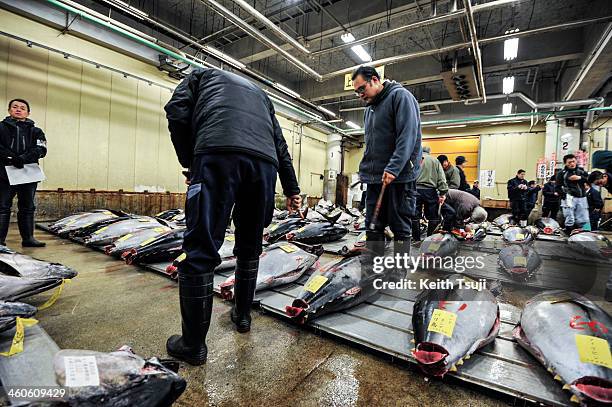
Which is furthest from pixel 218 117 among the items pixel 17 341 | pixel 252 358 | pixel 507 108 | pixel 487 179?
pixel 487 179

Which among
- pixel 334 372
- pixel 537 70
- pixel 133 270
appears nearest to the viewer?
pixel 334 372

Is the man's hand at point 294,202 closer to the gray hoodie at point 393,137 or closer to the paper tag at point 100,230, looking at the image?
the gray hoodie at point 393,137

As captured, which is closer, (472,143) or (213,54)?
(213,54)

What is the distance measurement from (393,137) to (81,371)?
2436 mm

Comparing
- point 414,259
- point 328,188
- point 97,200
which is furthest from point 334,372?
point 328,188

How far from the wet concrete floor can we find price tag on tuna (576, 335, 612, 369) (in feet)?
1.02

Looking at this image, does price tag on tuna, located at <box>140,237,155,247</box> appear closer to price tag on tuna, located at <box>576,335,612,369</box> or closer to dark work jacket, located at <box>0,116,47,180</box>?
dark work jacket, located at <box>0,116,47,180</box>

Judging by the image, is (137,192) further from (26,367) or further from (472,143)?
(472,143)

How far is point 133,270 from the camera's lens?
9.30ft

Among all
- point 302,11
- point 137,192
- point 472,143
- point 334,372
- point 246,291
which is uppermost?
point 302,11

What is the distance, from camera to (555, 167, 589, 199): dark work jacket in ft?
17.1

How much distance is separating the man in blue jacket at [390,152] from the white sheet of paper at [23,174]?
378 centimetres

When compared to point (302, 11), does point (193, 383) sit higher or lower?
lower

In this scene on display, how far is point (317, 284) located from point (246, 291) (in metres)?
0.45
